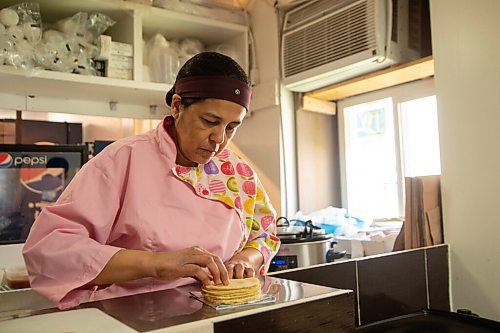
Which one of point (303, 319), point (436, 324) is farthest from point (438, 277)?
point (303, 319)

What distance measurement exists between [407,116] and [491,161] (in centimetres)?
58

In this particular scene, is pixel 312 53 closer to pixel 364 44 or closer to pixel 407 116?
pixel 364 44

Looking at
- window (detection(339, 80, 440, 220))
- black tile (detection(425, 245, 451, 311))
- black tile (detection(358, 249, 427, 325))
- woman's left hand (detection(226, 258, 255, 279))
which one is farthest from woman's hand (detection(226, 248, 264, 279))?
window (detection(339, 80, 440, 220))

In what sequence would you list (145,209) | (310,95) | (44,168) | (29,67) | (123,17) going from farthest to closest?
1. (310,95)
2. (123,17)
3. (44,168)
4. (29,67)
5. (145,209)

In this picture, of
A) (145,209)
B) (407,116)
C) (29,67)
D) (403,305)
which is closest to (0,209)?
(29,67)

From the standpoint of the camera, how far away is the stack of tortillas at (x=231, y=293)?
2.21 feet

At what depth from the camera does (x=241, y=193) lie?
3.35 ft

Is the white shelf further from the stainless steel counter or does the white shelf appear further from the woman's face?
the stainless steel counter

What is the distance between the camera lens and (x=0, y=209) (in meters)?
1.69

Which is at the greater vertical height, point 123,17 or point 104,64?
point 123,17

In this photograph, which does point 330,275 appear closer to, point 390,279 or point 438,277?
point 390,279

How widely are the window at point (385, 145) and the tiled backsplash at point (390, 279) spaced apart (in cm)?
47

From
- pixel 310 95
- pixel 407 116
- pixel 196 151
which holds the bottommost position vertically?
pixel 196 151

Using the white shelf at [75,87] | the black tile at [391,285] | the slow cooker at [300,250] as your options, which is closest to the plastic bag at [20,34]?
the white shelf at [75,87]
